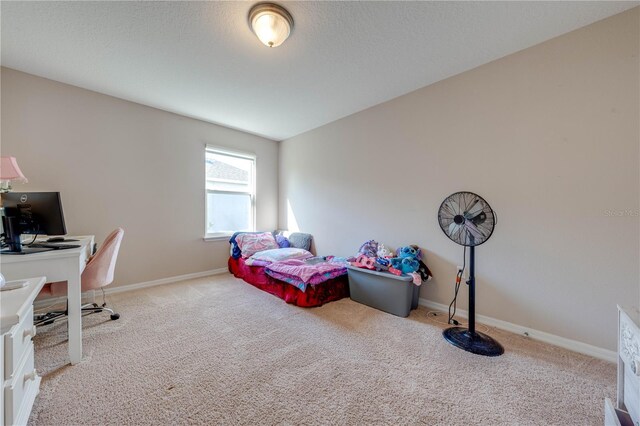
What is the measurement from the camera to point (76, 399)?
52.5 inches

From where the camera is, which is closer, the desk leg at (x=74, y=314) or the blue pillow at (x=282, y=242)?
the desk leg at (x=74, y=314)

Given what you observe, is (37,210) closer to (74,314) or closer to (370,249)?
(74,314)

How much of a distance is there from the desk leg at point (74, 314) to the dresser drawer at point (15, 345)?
383 millimetres

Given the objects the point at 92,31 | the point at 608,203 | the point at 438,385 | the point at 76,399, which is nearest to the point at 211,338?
the point at 76,399

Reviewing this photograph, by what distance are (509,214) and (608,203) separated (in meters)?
0.57

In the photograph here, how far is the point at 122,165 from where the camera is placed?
118 inches

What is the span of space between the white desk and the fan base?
2.75 metres

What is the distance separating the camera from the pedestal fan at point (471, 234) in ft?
6.11

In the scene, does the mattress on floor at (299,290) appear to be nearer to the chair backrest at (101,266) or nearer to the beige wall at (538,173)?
the beige wall at (538,173)

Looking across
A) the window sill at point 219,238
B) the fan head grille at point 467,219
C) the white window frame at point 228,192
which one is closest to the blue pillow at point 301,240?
the white window frame at point 228,192

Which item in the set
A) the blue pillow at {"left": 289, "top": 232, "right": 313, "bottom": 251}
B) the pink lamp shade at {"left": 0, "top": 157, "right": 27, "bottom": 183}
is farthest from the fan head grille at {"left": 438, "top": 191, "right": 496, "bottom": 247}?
the pink lamp shade at {"left": 0, "top": 157, "right": 27, "bottom": 183}

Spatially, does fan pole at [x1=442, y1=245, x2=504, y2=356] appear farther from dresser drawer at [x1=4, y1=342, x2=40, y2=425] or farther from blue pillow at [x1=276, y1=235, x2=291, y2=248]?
blue pillow at [x1=276, y1=235, x2=291, y2=248]

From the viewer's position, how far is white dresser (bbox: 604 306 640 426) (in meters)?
0.90

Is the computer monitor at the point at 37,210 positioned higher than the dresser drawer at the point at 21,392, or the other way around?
the computer monitor at the point at 37,210
